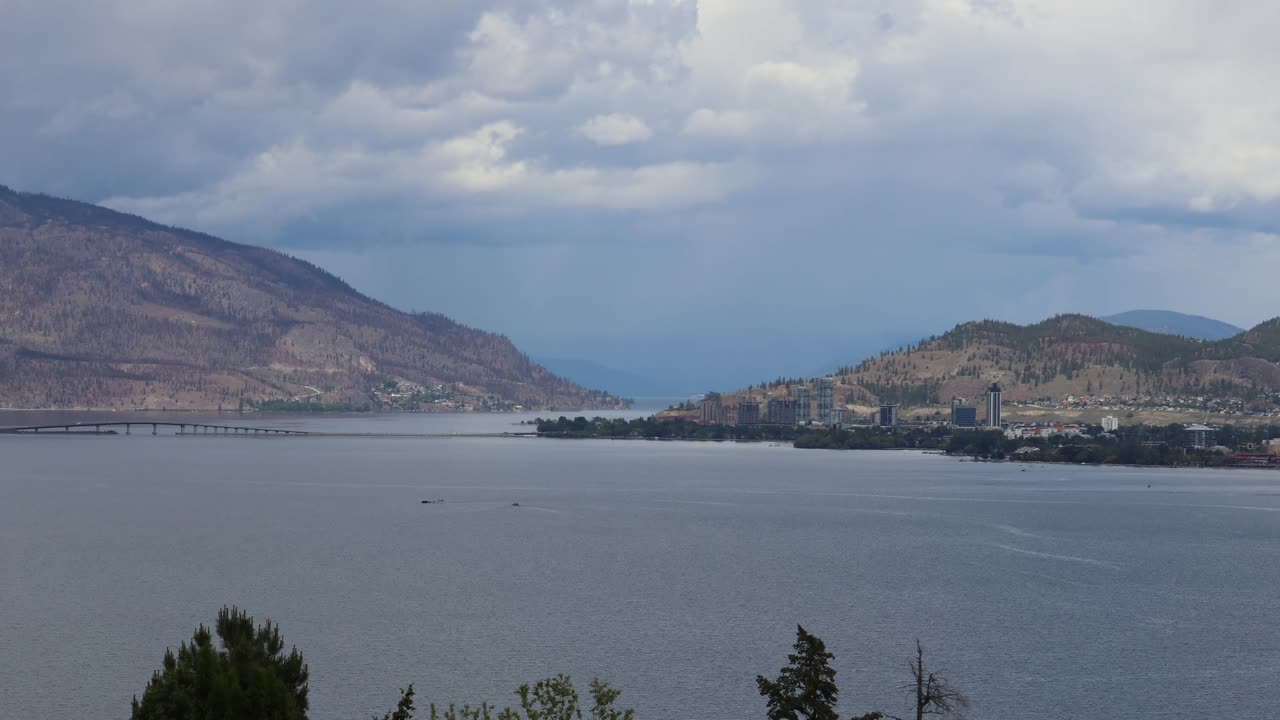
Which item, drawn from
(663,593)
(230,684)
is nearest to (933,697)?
(230,684)

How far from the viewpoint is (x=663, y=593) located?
261 feet

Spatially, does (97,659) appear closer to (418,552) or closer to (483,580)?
(483,580)

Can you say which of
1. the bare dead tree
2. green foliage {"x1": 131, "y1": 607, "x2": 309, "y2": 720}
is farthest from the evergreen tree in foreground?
green foliage {"x1": 131, "y1": 607, "x2": 309, "y2": 720}

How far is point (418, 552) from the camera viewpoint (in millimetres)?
97750

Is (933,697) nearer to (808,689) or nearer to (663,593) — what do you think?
(808,689)

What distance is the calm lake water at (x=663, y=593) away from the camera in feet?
191

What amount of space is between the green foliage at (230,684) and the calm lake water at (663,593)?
15701 millimetres

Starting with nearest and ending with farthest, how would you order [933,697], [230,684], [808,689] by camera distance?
1. [933,697]
2. [230,684]
3. [808,689]

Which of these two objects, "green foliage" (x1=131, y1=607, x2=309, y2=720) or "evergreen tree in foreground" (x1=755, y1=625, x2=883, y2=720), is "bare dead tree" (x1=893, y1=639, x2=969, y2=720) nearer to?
"evergreen tree in foreground" (x1=755, y1=625, x2=883, y2=720)

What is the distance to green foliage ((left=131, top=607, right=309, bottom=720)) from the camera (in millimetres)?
33250

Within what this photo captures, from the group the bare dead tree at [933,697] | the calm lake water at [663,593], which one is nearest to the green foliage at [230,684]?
the bare dead tree at [933,697]

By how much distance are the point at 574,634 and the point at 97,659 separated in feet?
69.3

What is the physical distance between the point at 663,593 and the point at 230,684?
4779 centimetres

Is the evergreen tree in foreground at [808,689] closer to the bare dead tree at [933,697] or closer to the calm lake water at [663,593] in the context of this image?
the bare dead tree at [933,697]
